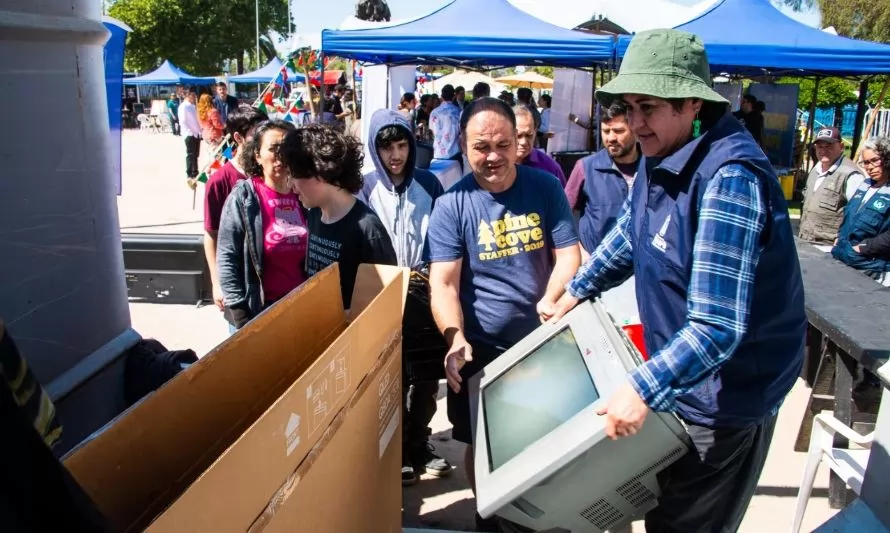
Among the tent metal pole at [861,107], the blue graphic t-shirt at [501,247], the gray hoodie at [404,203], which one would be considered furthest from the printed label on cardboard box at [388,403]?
the tent metal pole at [861,107]

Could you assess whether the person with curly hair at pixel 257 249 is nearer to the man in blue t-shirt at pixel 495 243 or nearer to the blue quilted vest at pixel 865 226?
the man in blue t-shirt at pixel 495 243

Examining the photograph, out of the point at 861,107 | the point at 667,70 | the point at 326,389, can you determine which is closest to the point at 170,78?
the point at 861,107

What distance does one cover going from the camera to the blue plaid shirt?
1.48 metres

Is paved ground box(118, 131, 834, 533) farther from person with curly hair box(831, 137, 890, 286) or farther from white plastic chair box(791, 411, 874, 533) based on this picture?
person with curly hair box(831, 137, 890, 286)

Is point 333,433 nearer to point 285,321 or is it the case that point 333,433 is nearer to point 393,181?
point 285,321

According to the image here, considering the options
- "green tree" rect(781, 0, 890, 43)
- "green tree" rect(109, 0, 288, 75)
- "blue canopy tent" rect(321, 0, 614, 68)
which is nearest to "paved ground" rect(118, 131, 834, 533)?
"blue canopy tent" rect(321, 0, 614, 68)

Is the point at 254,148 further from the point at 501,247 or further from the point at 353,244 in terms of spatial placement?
the point at 501,247

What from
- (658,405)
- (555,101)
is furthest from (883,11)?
(658,405)

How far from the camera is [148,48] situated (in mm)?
47406

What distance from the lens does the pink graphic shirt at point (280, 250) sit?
3031mm

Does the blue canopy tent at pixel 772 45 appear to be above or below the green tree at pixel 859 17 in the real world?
below

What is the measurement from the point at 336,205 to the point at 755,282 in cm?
150

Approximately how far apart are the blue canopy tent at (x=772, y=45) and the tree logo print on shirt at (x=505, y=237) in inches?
258

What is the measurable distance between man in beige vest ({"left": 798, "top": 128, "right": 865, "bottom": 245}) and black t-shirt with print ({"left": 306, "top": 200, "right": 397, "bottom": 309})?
455 centimetres
